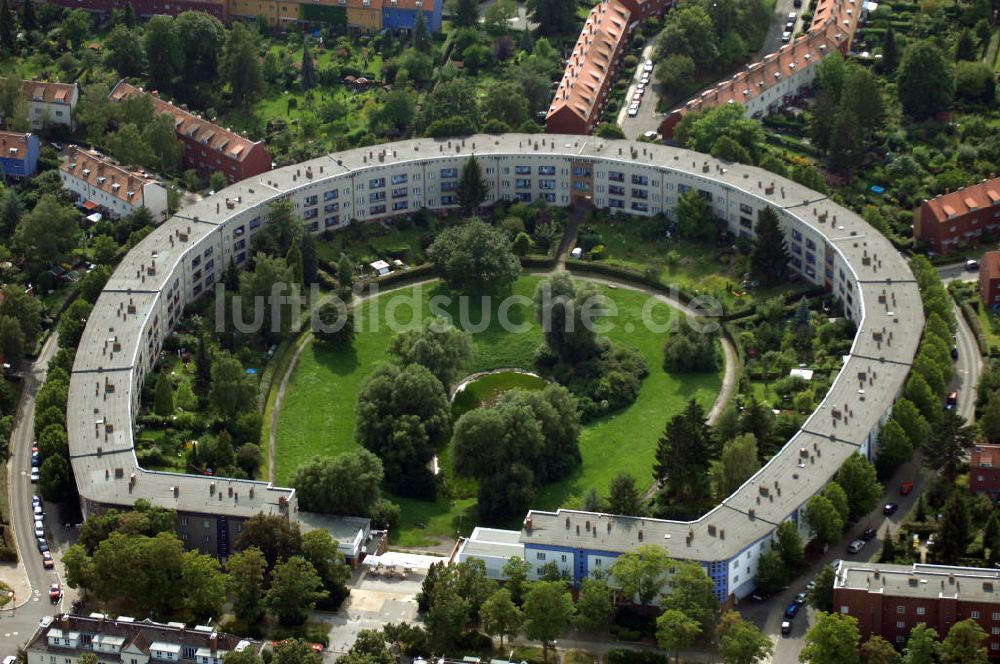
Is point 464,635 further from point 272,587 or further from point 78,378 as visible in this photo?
point 78,378

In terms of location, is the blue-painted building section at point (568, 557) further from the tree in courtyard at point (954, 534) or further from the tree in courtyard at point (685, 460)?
the tree in courtyard at point (954, 534)

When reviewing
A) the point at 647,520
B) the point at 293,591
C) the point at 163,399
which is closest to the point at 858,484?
the point at 647,520

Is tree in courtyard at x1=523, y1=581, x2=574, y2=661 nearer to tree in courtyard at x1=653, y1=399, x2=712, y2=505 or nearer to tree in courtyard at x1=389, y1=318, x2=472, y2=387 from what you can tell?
tree in courtyard at x1=653, y1=399, x2=712, y2=505

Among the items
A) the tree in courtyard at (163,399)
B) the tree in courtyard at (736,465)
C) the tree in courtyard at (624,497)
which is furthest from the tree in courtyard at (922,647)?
the tree in courtyard at (163,399)

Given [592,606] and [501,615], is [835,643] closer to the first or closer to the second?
→ [592,606]

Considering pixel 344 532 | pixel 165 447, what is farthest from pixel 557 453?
pixel 165 447

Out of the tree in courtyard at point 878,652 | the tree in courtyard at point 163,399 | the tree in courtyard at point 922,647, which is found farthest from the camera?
the tree in courtyard at point 163,399
